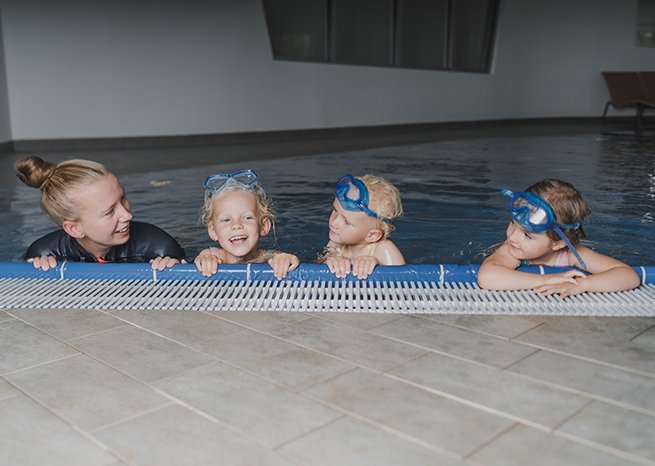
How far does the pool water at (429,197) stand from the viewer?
5289 millimetres

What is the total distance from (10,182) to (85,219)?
525cm

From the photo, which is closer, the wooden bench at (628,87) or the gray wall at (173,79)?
the gray wall at (173,79)

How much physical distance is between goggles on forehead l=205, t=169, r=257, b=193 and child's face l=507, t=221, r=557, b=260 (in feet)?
4.45

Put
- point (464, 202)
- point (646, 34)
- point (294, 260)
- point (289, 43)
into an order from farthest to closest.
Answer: point (646, 34)
point (289, 43)
point (464, 202)
point (294, 260)

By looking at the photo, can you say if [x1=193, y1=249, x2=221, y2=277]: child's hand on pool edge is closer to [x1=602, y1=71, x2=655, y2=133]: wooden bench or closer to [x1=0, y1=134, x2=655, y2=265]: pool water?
[x1=0, y1=134, x2=655, y2=265]: pool water

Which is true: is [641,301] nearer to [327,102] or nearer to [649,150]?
[649,150]

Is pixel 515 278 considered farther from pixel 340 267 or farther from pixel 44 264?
pixel 44 264

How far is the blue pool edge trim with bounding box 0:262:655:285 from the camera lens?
311 cm

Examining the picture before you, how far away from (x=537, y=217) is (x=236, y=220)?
146 cm

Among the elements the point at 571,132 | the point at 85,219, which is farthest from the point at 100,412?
the point at 571,132

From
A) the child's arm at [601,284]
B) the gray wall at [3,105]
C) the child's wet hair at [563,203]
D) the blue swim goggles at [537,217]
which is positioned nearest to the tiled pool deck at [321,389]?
the child's arm at [601,284]

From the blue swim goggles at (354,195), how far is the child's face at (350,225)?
0.03 metres

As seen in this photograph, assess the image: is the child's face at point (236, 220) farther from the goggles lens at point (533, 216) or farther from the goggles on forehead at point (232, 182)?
the goggles lens at point (533, 216)

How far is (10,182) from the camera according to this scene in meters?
7.88
